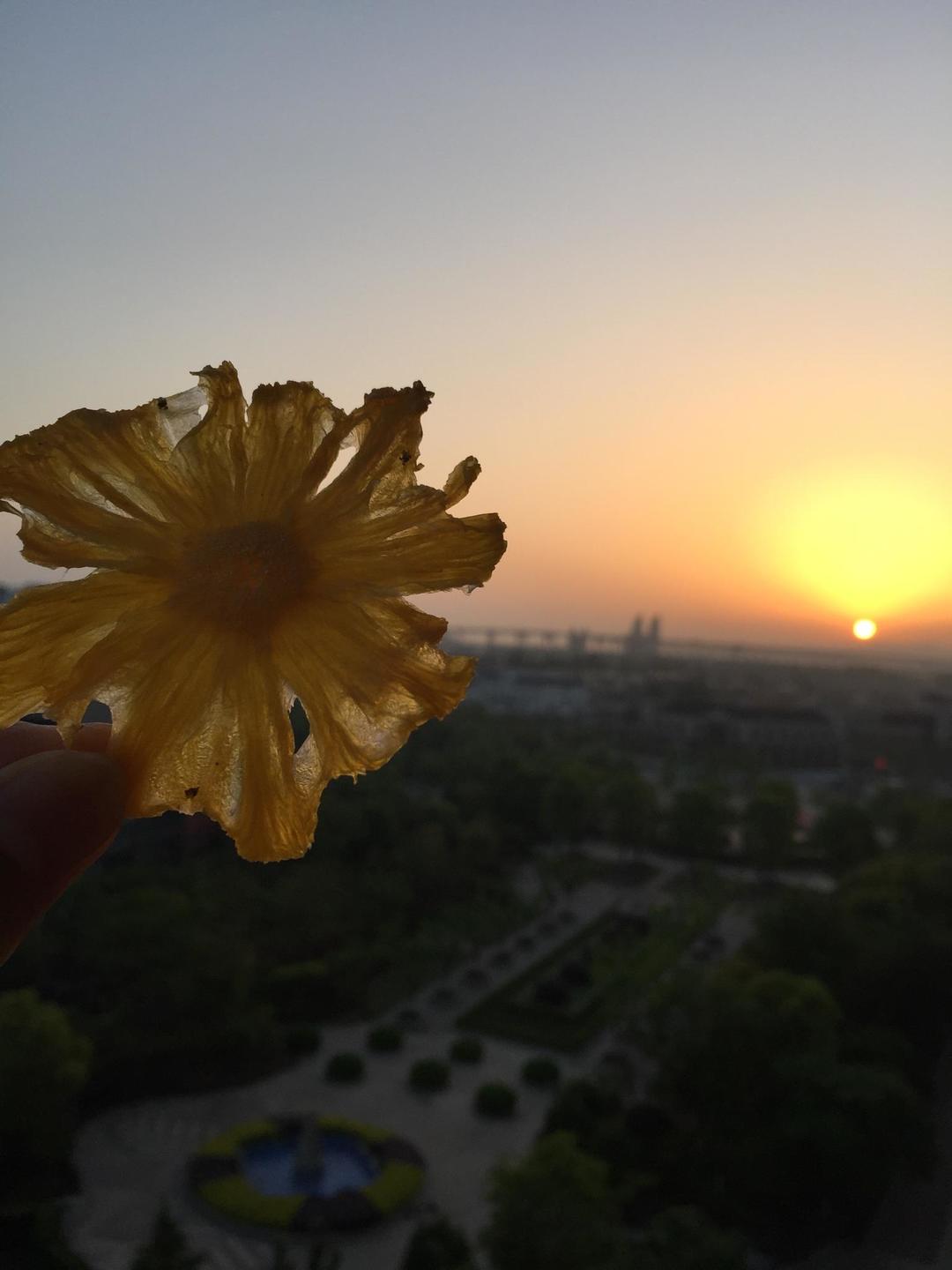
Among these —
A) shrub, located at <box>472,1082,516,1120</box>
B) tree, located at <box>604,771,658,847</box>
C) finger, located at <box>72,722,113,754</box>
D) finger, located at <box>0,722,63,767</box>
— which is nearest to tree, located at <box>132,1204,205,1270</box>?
shrub, located at <box>472,1082,516,1120</box>

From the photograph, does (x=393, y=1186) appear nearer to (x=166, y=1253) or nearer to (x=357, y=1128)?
(x=357, y=1128)

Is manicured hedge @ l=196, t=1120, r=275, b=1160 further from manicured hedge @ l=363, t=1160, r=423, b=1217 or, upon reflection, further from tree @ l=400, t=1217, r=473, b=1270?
tree @ l=400, t=1217, r=473, b=1270

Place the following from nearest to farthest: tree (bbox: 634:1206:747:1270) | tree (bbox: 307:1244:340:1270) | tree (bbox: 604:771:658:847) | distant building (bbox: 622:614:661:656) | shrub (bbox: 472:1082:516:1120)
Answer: tree (bbox: 634:1206:747:1270) → tree (bbox: 307:1244:340:1270) → shrub (bbox: 472:1082:516:1120) → tree (bbox: 604:771:658:847) → distant building (bbox: 622:614:661:656)

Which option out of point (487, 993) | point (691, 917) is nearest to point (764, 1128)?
point (487, 993)

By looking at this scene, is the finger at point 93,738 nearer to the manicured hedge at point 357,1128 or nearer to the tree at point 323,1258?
the tree at point 323,1258

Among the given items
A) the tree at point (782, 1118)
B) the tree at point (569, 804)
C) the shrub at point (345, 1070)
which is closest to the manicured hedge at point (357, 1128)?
the shrub at point (345, 1070)

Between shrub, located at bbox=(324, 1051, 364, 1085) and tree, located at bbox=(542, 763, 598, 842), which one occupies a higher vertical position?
tree, located at bbox=(542, 763, 598, 842)
